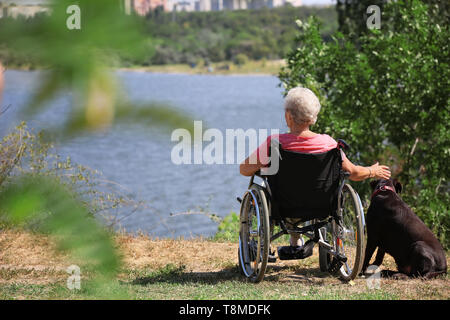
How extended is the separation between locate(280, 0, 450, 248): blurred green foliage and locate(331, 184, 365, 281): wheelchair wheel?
2.80 metres

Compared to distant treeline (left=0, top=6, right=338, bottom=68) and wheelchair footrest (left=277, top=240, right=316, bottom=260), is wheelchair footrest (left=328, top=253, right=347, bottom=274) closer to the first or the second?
wheelchair footrest (left=277, top=240, right=316, bottom=260)

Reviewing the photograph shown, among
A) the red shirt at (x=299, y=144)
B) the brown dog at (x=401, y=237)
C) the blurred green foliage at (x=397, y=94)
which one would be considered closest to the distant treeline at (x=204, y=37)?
the red shirt at (x=299, y=144)

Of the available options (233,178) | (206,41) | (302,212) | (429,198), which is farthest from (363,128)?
(233,178)

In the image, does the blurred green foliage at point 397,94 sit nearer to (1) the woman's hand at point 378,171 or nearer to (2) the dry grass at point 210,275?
(2) the dry grass at point 210,275

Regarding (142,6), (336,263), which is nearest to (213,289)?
(336,263)

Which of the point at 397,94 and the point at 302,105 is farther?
the point at 397,94

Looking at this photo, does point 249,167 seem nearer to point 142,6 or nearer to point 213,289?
point 213,289

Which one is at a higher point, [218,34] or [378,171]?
[218,34]

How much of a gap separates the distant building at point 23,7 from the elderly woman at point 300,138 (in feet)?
9.56

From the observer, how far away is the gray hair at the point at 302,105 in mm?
3365

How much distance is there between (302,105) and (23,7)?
296cm

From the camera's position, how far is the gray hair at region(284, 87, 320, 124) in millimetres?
3365

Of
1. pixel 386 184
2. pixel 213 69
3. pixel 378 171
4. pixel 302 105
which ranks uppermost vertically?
pixel 213 69

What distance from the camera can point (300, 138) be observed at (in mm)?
3494
